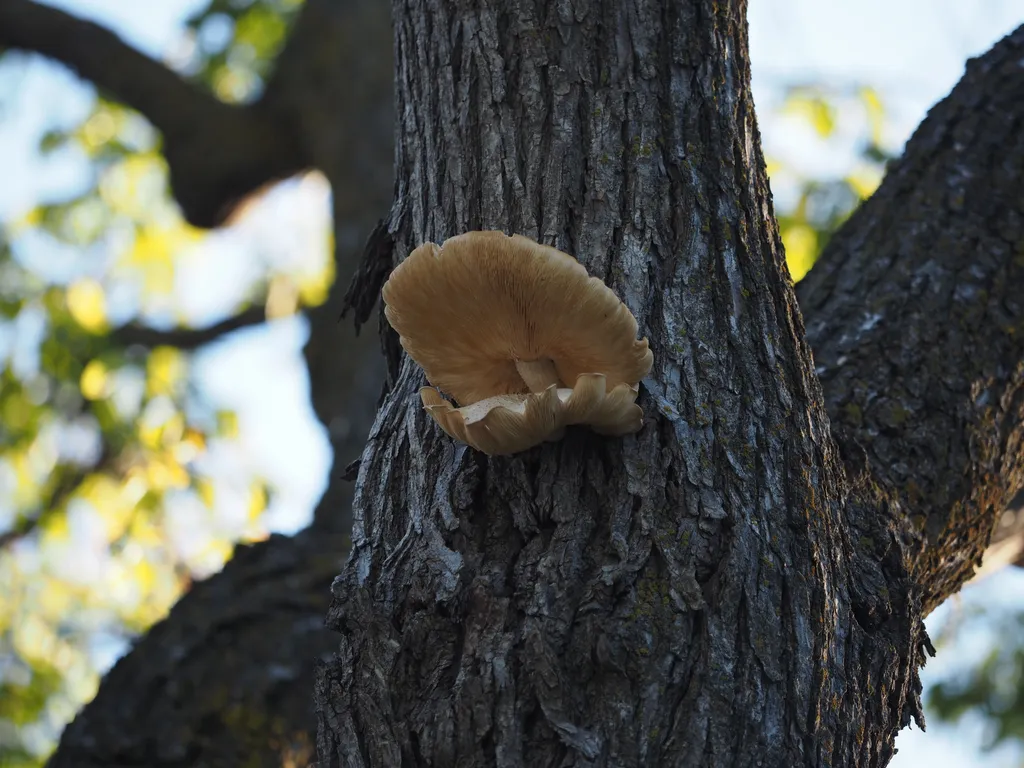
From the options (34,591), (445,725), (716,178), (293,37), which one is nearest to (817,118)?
(293,37)

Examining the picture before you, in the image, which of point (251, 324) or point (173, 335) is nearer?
point (173, 335)

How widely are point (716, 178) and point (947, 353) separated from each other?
99 centimetres

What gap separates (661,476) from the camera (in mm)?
2002

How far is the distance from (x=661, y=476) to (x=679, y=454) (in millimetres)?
60

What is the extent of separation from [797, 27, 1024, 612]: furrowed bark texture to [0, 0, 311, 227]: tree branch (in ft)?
15.3

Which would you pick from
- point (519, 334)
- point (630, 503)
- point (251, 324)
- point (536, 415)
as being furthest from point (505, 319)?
point (251, 324)

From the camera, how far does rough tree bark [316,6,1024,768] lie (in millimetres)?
1851

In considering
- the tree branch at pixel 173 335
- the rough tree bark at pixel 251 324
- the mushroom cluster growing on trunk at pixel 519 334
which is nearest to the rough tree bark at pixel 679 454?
the mushroom cluster growing on trunk at pixel 519 334

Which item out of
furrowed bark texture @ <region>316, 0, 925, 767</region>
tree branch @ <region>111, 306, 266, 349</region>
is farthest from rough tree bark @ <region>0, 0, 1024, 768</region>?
tree branch @ <region>111, 306, 266, 349</region>

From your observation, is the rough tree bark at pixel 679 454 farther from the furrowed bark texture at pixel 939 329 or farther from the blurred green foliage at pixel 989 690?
the blurred green foliage at pixel 989 690

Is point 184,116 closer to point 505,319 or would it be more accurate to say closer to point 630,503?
point 505,319

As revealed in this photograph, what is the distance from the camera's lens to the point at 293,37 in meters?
6.77

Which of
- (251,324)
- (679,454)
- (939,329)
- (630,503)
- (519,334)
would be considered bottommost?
(630,503)

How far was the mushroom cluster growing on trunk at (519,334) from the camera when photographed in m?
1.88
